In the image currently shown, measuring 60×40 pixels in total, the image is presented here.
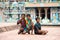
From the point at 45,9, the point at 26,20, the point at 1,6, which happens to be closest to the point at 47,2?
the point at 45,9

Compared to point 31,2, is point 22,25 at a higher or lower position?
higher

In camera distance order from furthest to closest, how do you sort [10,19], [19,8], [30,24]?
[19,8], [10,19], [30,24]

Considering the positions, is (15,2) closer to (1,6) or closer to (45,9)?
(1,6)

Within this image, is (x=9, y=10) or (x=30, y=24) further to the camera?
(x=9, y=10)

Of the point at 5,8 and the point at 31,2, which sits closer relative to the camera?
the point at 31,2

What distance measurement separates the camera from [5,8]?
176 ft

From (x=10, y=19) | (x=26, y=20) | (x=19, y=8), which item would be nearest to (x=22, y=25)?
(x=26, y=20)

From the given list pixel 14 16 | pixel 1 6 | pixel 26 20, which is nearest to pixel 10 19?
pixel 14 16

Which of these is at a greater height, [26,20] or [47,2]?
[26,20]

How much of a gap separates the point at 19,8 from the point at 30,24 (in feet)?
115

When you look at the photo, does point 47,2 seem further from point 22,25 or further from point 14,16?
point 22,25

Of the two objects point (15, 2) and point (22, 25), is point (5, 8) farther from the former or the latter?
point (22, 25)

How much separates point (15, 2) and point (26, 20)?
3509 centimetres

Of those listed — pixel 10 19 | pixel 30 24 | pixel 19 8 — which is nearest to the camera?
pixel 30 24
